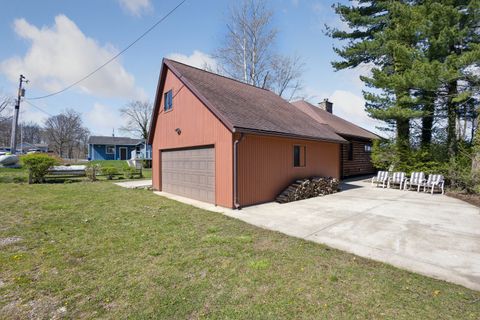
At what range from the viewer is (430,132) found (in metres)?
14.3

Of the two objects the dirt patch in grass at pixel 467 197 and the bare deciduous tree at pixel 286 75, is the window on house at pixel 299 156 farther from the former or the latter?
the bare deciduous tree at pixel 286 75

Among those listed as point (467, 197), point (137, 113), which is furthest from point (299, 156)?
point (137, 113)

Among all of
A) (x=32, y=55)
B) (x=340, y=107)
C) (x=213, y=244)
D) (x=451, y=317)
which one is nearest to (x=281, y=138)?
(x=213, y=244)

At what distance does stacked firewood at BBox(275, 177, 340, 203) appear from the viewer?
28.9 feet

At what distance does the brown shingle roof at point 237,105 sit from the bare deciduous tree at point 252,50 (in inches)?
376

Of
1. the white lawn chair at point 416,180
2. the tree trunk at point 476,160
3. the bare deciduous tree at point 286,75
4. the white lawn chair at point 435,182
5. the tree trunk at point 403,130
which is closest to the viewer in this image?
the tree trunk at point 476,160

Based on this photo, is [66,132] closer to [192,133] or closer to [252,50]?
[252,50]

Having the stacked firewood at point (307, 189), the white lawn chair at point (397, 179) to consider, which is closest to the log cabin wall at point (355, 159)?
the white lawn chair at point (397, 179)

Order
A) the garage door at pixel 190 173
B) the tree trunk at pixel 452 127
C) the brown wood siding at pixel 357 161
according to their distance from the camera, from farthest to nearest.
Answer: the brown wood siding at pixel 357 161 → the tree trunk at pixel 452 127 → the garage door at pixel 190 173

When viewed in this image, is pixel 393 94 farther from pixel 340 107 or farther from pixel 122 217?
pixel 122 217

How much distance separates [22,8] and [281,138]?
1247 cm

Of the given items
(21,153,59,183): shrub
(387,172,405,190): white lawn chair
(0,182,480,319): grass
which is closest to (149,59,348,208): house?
(0,182,480,319): grass

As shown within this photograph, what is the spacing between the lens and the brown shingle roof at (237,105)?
791 centimetres

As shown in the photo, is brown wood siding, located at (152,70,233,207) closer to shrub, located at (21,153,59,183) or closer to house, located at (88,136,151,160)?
shrub, located at (21,153,59,183)
